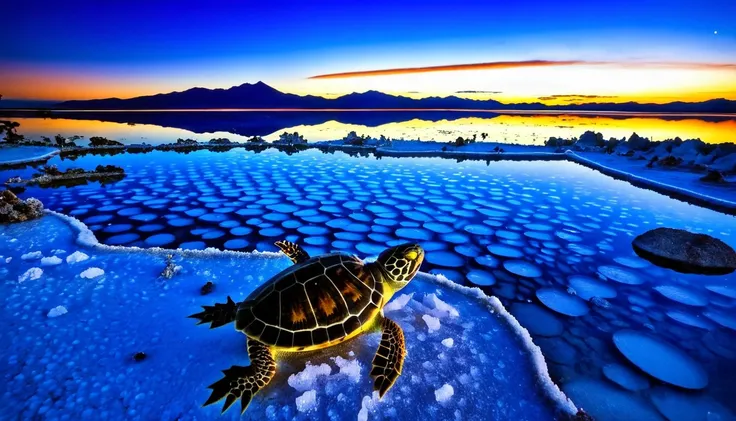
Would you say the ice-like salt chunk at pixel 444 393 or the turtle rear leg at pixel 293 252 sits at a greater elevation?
the turtle rear leg at pixel 293 252

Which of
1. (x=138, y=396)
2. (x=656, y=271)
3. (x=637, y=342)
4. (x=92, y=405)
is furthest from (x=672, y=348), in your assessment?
(x=92, y=405)

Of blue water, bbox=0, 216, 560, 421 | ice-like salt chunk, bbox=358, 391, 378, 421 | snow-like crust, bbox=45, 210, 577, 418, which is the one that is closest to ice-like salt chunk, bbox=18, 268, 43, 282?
blue water, bbox=0, 216, 560, 421

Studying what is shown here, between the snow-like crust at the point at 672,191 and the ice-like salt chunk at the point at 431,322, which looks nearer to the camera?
the ice-like salt chunk at the point at 431,322

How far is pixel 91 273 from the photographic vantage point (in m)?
4.13

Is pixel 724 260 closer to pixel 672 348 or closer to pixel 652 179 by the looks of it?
pixel 672 348

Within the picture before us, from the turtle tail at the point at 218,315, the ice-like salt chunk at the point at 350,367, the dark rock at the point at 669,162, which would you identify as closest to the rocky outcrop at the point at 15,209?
the turtle tail at the point at 218,315

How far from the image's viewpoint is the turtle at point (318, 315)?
94.3 inches

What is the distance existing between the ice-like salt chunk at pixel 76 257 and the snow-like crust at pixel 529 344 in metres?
4.52

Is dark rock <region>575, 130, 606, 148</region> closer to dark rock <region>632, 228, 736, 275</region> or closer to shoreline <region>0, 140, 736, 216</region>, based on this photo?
shoreline <region>0, 140, 736, 216</region>

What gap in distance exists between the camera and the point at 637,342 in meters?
3.42

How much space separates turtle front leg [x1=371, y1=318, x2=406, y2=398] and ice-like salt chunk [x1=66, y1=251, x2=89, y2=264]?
4.36 meters

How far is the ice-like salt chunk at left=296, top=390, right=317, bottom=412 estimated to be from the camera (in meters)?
2.36

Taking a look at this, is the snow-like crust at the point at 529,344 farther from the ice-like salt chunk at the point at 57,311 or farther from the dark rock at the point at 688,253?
the ice-like salt chunk at the point at 57,311

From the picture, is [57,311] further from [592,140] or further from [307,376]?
[592,140]
